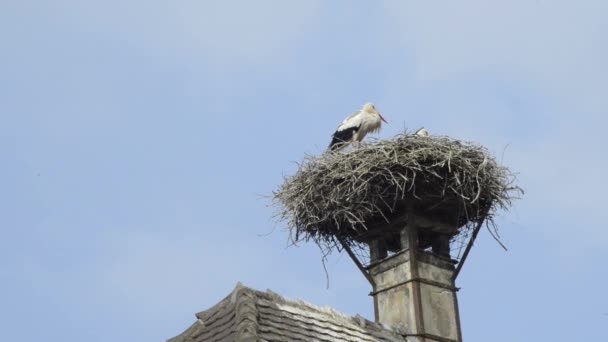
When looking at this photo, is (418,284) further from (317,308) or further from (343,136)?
(343,136)

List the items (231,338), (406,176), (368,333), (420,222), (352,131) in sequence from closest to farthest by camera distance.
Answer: (231,338)
(368,333)
(420,222)
(406,176)
(352,131)

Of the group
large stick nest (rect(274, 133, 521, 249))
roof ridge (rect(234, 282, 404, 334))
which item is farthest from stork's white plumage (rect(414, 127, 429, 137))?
roof ridge (rect(234, 282, 404, 334))

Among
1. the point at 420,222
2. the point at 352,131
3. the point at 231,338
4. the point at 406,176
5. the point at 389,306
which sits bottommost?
the point at 231,338

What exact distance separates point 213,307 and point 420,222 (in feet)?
10.6

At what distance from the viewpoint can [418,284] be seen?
9.89 m

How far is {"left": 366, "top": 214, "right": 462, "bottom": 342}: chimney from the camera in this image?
9672 millimetres

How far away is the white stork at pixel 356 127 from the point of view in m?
15.3

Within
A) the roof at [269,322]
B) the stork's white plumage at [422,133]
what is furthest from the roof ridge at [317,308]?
the stork's white plumage at [422,133]

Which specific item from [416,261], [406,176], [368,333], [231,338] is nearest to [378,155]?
[406,176]

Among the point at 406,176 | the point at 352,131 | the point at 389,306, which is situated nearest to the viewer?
the point at 389,306

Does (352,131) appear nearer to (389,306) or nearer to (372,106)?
(372,106)

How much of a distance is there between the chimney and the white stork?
14.8 feet

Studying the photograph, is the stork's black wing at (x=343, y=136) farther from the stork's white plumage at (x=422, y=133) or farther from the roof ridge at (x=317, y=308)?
the roof ridge at (x=317, y=308)

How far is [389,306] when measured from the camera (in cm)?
1002
